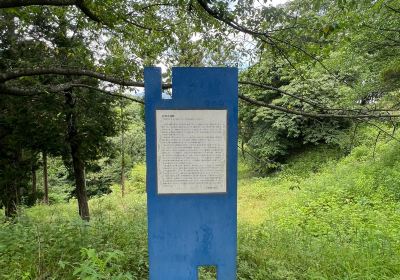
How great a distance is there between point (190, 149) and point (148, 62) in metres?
3.88

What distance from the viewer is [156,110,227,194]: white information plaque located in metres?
2.86

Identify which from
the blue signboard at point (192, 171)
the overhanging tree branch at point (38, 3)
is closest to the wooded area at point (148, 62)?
the overhanging tree branch at point (38, 3)

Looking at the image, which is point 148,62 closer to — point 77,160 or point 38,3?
point 38,3

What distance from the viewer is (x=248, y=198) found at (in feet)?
42.7

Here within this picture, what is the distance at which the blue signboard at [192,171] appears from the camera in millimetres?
2863

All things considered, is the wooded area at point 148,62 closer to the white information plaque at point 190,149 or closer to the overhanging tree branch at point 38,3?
the overhanging tree branch at point 38,3

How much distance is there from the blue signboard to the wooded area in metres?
0.63

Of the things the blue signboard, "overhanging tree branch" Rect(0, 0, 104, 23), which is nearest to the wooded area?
"overhanging tree branch" Rect(0, 0, 104, 23)

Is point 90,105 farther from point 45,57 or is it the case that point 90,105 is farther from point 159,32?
A: point 159,32

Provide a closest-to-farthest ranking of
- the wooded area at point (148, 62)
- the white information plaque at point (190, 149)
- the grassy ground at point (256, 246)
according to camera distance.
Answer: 1. the white information plaque at point (190, 149)
2. the grassy ground at point (256, 246)
3. the wooded area at point (148, 62)

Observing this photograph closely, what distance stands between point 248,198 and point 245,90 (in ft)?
27.5

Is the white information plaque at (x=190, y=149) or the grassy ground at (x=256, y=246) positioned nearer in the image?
the white information plaque at (x=190, y=149)

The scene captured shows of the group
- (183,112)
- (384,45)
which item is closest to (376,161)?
(384,45)

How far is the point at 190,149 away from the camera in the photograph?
2887 millimetres
